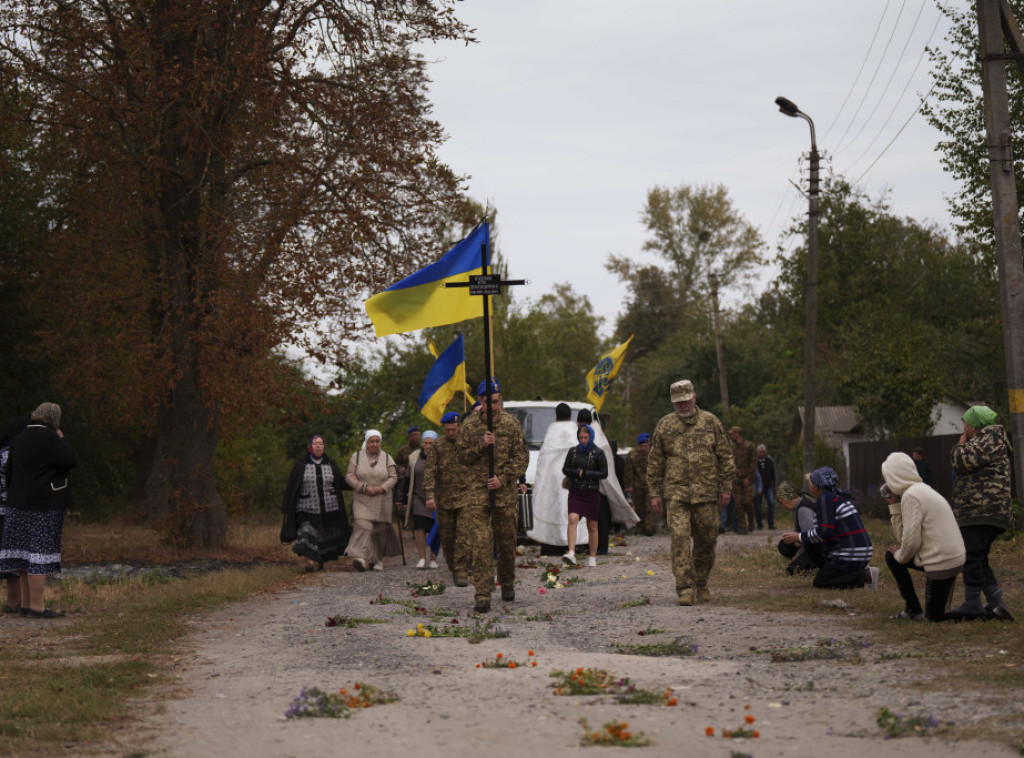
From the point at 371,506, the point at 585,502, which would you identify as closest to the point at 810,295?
the point at 585,502

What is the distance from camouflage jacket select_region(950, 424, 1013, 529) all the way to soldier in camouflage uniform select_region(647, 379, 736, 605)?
2366 mm

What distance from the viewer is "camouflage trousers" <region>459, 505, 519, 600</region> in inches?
495

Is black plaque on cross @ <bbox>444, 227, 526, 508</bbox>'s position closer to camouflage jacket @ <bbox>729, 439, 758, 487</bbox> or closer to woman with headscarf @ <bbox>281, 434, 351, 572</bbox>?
woman with headscarf @ <bbox>281, 434, 351, 572</bbox>

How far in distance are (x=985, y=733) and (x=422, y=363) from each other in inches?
1692

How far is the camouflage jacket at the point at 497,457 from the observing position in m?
13.0

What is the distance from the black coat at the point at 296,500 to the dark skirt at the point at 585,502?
316 cm

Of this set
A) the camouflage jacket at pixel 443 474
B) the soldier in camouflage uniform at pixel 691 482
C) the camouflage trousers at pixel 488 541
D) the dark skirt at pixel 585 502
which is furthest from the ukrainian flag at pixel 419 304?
the dark skirt at pixel 585 502

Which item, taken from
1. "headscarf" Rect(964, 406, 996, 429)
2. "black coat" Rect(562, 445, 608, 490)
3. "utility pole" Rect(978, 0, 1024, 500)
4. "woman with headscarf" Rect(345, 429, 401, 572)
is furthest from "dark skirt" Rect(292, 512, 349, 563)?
"headscarf" Rect(964, 406, 996, 429)

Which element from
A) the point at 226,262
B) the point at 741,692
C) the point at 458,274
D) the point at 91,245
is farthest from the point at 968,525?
the point at 91,245

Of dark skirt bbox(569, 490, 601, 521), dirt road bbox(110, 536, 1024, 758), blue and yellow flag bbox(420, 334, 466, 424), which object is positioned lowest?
dirt road bbox(110, 536, 1024, 758)

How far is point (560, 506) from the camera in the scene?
1964cm

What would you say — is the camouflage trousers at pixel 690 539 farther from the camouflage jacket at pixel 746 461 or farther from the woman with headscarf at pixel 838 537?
the camouflage jacket at pixel 746 461

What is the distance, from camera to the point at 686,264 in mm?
72688

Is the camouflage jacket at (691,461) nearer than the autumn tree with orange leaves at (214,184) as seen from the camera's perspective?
Yes
